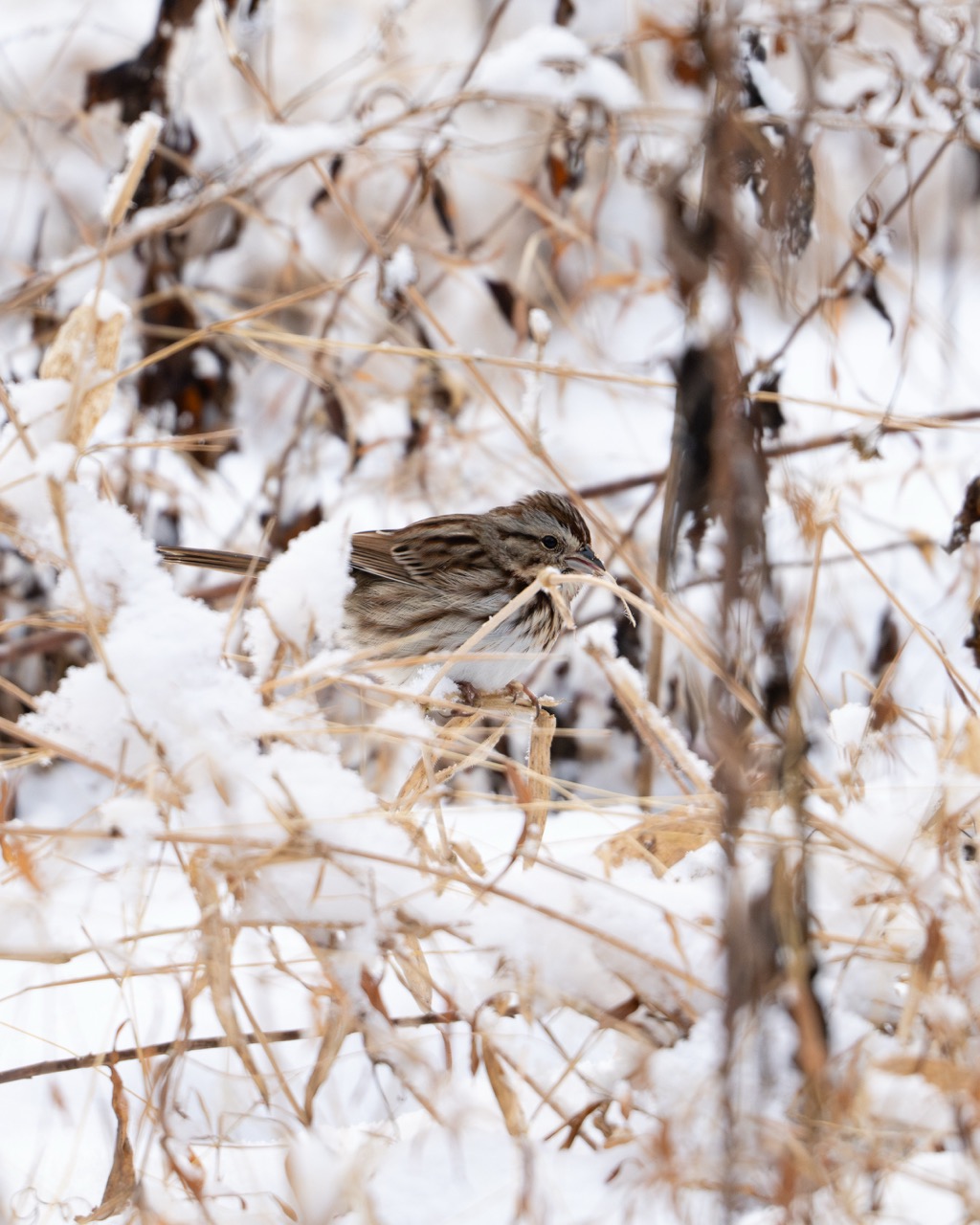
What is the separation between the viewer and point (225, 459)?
4.28m

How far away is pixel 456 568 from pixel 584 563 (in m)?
0.31

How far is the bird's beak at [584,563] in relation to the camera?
2977 millimetres

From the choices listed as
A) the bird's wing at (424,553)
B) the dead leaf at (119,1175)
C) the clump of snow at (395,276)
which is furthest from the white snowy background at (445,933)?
the bird's wing at (424,553)

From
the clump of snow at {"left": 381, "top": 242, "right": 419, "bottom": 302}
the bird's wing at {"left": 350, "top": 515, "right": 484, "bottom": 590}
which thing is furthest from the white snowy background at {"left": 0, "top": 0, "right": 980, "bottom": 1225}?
the bird's wing at {"left": 350, "top": 515, "right": 484, "bottom": 590}

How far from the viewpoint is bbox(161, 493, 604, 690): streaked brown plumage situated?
9.87ft

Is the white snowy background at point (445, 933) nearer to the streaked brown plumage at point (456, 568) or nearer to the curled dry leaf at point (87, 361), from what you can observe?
the curled dry leaf at point (87, 361)

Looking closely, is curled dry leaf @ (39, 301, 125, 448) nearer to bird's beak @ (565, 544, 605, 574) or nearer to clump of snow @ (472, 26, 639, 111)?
bird's beak @ (565, 544, 605, 574)

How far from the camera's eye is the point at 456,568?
10.2ft

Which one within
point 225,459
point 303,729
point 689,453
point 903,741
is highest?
point 225,459

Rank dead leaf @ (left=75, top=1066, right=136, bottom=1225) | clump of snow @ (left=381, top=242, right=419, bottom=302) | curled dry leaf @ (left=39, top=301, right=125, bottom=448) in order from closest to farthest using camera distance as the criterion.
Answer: dead leaf @ (left=75, top=1066, right=136, bottom=1225)
curled dry leaf @ (left=39, top=301, right=125, bottom=448)
clump of snow @ (left=381, top=242, right=419, bottom=302)

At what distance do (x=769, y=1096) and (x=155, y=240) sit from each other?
3.17 m

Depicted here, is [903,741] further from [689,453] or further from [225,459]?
[225,459]

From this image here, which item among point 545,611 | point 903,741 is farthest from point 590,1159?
point 545,611

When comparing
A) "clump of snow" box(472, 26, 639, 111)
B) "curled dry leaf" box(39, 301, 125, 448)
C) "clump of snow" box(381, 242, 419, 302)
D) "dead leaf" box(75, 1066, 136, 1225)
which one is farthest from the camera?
"clump of snow" box(472, 26, 639, 111)
